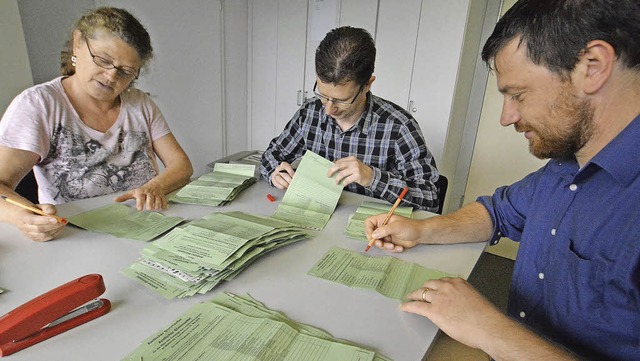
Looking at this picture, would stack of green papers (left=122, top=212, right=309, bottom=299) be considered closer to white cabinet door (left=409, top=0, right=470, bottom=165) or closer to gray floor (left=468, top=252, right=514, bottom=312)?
gray floor (left=468, top=252, right=514, bottom=312)

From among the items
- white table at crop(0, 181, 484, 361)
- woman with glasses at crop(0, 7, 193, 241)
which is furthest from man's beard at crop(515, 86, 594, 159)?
woman with glasses at crop(0, 7, 193, 241)

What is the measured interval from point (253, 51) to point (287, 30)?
49 centimetres

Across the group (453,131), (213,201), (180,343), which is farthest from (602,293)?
(453,131)

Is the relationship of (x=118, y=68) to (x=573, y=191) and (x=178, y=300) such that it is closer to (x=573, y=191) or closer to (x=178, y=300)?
(x=178, y=300)

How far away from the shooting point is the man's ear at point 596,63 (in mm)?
695

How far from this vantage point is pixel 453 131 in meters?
2.90

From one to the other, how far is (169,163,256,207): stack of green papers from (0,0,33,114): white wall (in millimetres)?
1330

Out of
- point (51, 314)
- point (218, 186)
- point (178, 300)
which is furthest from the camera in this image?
point (218, 186)

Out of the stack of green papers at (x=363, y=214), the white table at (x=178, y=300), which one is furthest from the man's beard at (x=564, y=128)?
the stack of green papers at (x=363, y=214)

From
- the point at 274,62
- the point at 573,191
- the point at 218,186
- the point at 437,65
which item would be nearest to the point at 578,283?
the point at 573,191

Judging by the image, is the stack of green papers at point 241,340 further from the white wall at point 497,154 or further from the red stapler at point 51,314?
the white wall at point 497,154

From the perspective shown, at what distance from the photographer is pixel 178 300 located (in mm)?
745

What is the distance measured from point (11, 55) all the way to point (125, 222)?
5.19ft

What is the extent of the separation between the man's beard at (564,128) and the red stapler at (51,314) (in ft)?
3.24
